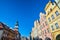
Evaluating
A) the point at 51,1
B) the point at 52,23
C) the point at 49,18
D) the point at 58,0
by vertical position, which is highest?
the point at 51,1

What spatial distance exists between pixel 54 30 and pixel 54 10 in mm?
5896

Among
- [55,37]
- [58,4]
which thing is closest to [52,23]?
[55,37]

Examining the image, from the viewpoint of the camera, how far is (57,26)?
28750 mm

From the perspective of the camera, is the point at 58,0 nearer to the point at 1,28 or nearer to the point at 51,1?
the point at 51,1

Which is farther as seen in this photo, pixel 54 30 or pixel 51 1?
pixel 51 1

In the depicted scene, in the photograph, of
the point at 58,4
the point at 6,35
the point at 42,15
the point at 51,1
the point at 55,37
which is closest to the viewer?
the point at 58,4

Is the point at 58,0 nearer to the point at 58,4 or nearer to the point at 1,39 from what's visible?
the point at 58,4

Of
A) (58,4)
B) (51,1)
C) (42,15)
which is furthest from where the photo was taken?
(42,15)

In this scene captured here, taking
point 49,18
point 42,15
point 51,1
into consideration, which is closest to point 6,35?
point 42,15

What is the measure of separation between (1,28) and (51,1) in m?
23.0

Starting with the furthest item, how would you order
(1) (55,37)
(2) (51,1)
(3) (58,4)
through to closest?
(2) (51,1), (1) (55,37), (3) (58,4)

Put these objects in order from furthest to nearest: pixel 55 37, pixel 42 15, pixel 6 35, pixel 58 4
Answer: pixel 6 35 → pixel 42 15 → pixel 55 37 → pixel 58 4

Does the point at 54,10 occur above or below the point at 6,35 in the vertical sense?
above

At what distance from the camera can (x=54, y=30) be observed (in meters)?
29.8
